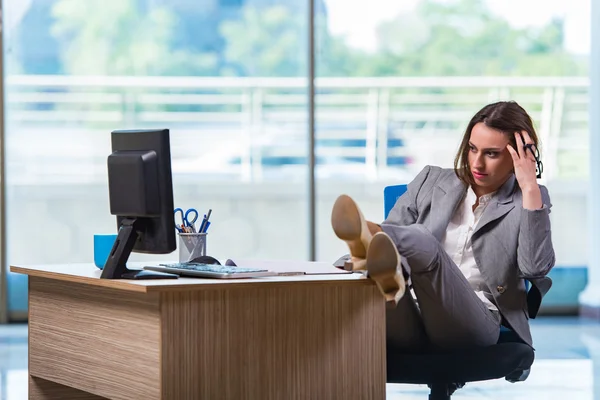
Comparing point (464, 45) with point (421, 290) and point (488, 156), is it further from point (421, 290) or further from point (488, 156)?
point (421, 290)

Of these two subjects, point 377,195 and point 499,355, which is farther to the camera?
point 377,195

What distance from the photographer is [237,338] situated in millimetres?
2281

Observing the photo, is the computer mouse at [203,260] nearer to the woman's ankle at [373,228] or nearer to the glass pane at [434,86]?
the woman's ankle at [373,228]

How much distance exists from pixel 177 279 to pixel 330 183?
11.3 feet

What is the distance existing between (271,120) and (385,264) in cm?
351

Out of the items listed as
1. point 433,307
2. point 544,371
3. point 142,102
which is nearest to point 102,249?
point 433,307

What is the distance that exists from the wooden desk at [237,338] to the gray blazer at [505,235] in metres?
0.47

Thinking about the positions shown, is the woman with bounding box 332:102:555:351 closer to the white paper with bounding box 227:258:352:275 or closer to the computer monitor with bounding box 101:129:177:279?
the white paper with bounding box 227:258:352:275

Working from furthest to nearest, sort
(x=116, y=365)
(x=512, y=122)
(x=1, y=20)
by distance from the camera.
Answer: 1. (x=1, y=20)
2. (x=512, y=122)
3. (x=116, y=365)

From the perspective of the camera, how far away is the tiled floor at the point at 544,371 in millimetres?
3885

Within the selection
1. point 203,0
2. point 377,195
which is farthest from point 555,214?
point 203,0

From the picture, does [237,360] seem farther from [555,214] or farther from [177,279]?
[555,214]

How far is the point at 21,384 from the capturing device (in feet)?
13.3

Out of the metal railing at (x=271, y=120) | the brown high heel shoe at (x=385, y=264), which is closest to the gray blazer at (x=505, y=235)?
the brown high heel shoe at (x=385, y=264)
